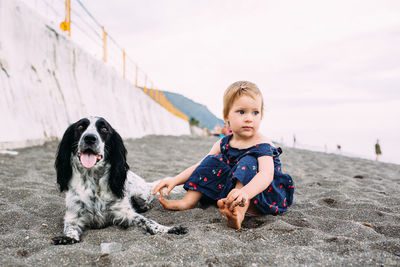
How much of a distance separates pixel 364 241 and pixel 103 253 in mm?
1575

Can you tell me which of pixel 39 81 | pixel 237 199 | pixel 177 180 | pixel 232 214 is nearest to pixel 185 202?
pixel 177 180

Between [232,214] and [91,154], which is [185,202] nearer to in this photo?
[232,214]

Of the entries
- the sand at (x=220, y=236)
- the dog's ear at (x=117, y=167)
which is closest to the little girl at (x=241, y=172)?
the sand at (x=220, y=236)

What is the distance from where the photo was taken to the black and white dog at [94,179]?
2.27 meters

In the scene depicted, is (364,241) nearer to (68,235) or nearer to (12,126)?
(68,235)

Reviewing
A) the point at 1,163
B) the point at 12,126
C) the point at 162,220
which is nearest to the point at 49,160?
the point at 1,163

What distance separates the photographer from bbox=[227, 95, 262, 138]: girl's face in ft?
7.66

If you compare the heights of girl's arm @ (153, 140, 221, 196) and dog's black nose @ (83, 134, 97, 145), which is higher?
dog's black nose @ (83, 134, 97, 145)

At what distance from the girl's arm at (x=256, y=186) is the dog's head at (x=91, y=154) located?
1.04m

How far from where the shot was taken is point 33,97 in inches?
248

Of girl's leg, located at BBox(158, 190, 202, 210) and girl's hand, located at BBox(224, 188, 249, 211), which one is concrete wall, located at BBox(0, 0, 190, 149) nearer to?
girl's leg, located at BBox(158, 190, 202, 210)

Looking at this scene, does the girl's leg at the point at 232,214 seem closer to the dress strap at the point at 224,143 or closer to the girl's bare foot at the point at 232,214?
the girl's bare foot at the point at 232,214

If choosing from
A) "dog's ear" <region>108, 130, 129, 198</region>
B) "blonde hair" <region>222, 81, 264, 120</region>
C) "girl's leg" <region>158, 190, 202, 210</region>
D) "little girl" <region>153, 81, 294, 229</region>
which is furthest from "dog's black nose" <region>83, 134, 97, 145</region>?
"blonde hair" <region>222, 81, 264, 120</region>

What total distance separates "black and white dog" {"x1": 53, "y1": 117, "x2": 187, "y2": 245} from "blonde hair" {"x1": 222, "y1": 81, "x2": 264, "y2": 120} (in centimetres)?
103
